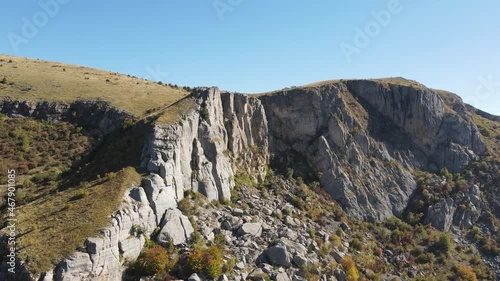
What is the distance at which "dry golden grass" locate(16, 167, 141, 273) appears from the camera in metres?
24.5

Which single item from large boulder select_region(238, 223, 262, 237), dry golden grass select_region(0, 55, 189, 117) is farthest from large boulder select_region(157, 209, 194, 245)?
dry golden grass select_region(0, 55, 189, 117)

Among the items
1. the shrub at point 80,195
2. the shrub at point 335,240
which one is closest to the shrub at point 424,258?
the shrub at point 335,240

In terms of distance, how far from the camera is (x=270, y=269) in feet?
110

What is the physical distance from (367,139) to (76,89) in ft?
181

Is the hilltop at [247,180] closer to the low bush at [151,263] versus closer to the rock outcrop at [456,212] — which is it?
the low bush at [151,263]

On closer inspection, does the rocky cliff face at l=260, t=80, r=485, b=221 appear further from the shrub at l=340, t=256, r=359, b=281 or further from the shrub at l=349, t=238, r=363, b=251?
the shrub at l=340, t=256, r=359, b=281

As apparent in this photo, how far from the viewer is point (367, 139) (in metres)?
71.2

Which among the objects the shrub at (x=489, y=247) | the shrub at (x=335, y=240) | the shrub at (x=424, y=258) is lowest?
the shrub at (x=424, y=258)

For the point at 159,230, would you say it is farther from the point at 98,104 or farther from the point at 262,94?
the point at 262,94

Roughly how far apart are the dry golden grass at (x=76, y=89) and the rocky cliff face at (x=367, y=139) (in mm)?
21427

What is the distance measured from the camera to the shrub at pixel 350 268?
135ft

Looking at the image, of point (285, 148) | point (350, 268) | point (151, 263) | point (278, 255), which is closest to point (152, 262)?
point (151, 263)

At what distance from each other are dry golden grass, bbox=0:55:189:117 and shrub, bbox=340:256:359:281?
34.6 m

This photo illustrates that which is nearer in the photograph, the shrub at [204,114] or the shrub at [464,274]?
the shrub at [204,114]
